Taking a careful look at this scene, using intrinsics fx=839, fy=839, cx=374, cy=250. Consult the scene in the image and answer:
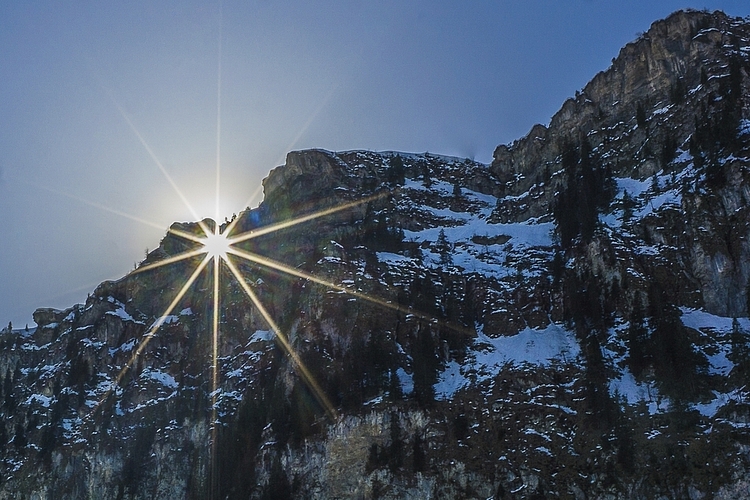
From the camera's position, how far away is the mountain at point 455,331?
104 meters

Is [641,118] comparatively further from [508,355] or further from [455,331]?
[508,355]

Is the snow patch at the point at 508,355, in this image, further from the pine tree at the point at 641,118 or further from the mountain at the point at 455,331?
the pine tree at the point at 641,118

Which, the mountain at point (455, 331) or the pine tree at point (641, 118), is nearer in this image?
the mountain at point (455, 331)

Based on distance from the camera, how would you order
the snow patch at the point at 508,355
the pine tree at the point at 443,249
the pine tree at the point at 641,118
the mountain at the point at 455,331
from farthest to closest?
1. the pine tree at the point at 443,249
2. the pine tree at the point at 641,118
3. the snow patch at the point at 508,355
4. the mountain at the point at 455,331

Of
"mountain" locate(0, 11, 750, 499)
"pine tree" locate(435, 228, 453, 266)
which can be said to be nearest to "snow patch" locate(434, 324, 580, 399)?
"mountain" locate(0, 11, 750, 499)

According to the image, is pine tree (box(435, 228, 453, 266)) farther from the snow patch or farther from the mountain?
the snow patch

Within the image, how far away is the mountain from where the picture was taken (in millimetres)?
103938

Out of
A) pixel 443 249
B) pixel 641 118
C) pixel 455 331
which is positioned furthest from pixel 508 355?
pixel 641 118

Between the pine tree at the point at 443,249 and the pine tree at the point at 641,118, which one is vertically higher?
the pine tree at the point at 641,118

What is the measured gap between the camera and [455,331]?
129 m

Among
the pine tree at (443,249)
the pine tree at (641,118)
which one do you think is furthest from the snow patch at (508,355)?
the pine tree at (641,118)

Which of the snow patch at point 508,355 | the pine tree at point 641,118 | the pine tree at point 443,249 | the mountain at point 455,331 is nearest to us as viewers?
the mountain at point 455,331

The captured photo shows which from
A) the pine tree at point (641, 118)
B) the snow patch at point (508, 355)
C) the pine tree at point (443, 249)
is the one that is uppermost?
the pine tree at point (641, 118)

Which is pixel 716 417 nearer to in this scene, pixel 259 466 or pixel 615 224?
pixel 615 224
